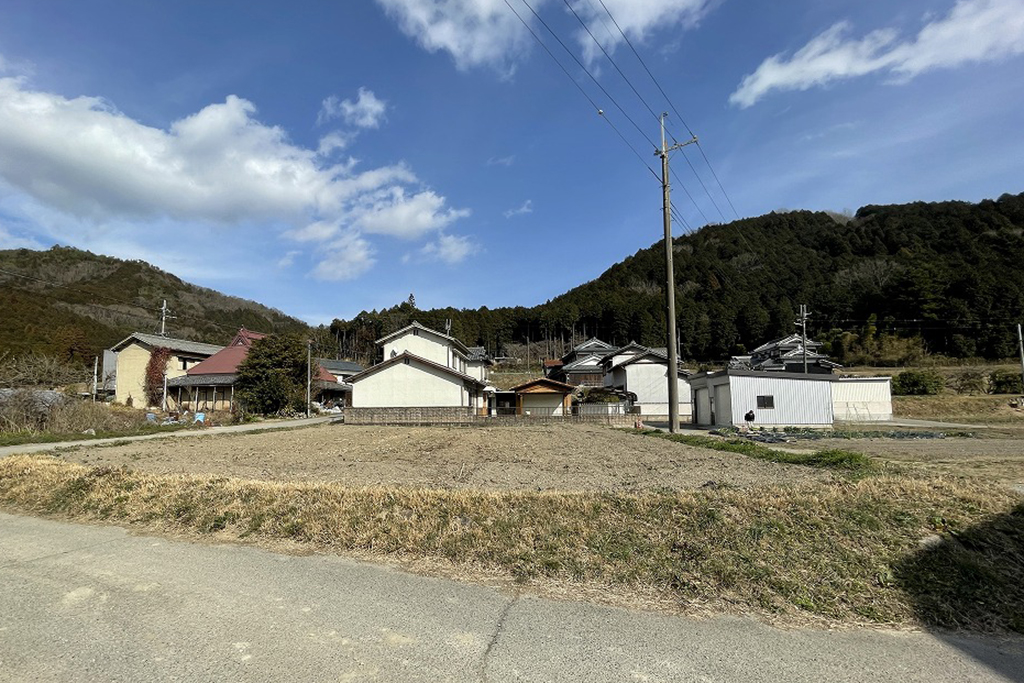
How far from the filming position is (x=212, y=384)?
39094 mm

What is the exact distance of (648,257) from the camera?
95188 mm

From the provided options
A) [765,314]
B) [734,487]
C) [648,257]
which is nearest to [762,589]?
[734,487]

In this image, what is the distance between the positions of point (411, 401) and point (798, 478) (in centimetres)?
2429

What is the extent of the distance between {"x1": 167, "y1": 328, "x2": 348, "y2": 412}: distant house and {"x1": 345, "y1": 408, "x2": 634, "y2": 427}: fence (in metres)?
11.3

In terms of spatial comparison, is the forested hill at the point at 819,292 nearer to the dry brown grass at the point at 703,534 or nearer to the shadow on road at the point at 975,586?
the dry brown grass at the point at 703,534

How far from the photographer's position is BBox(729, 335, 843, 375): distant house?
136 ft

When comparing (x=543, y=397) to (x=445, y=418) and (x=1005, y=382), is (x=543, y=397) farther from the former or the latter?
(x=1005, y=382)

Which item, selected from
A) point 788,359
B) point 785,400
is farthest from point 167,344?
point 788,359

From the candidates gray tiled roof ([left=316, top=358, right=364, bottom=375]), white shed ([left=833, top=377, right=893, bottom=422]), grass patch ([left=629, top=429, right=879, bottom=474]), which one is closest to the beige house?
gray tiled roof ([left=316, top=358, right=364, bottom=375])

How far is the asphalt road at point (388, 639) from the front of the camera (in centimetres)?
280

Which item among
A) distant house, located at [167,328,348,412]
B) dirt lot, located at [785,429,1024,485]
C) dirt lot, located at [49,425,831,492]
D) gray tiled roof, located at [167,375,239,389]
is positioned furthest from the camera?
distant house, located at [167,328,348,412]

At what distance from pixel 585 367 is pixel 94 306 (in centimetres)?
6145

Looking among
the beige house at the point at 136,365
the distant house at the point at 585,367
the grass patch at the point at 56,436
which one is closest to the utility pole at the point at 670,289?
the grass patch at the point at 56,436

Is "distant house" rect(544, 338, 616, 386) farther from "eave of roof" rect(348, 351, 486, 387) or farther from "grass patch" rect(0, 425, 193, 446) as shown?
"grass patch" rect(0, 425, 193, 446)
